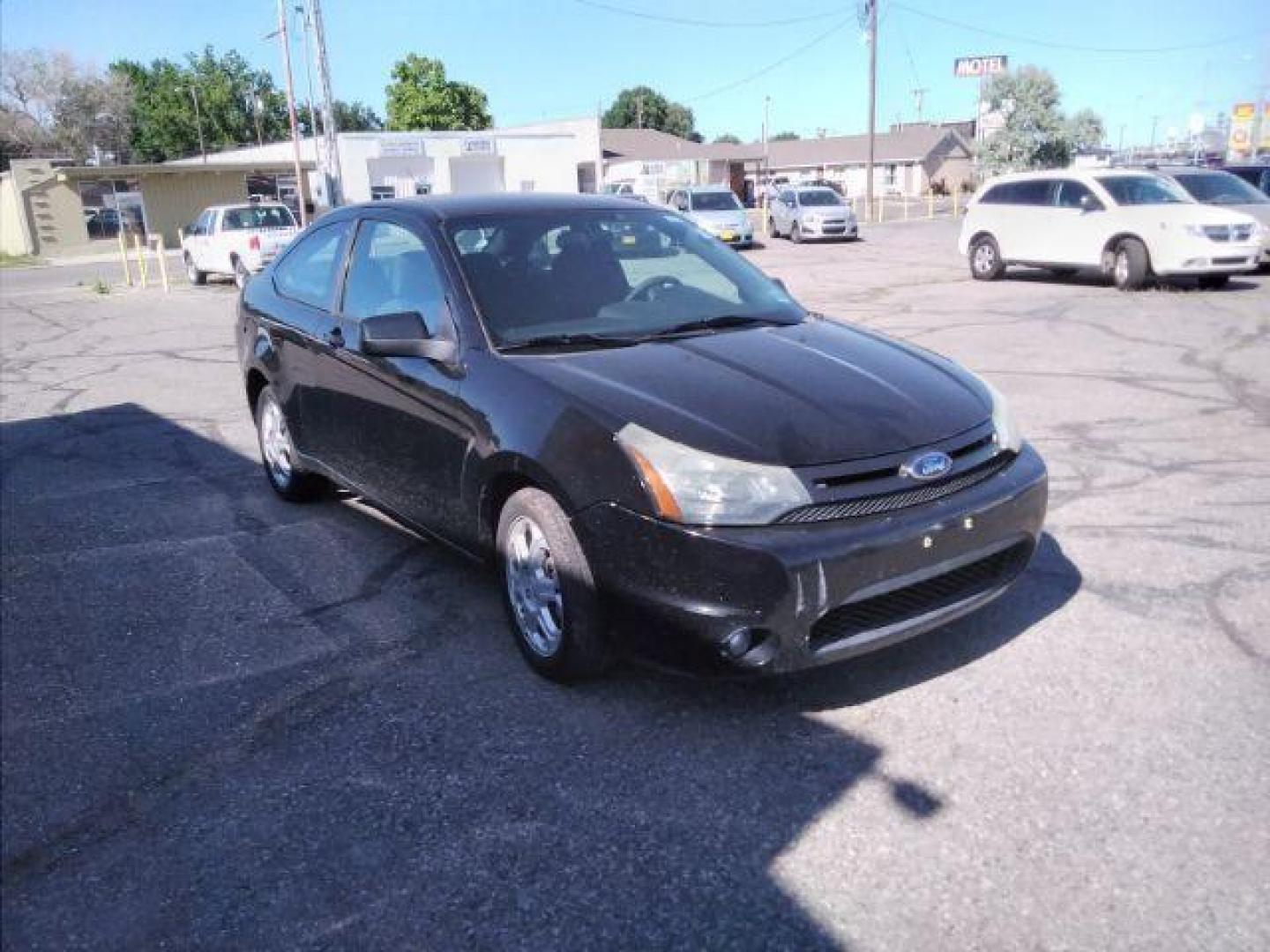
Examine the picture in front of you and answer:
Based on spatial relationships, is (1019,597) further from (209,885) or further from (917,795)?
(209,885)

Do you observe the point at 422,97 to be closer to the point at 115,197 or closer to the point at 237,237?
the point at 115,197

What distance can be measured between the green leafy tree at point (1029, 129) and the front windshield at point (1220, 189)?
51.4 meters

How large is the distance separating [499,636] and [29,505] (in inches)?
147

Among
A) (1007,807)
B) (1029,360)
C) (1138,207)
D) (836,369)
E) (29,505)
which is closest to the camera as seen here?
(1007,807)

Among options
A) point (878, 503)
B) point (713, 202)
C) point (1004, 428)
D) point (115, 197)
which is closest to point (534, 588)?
point (878, 503)

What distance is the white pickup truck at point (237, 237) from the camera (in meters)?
21.4

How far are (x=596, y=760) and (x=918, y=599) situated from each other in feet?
3.66

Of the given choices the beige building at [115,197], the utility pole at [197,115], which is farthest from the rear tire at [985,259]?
the utility pole at [197,115]

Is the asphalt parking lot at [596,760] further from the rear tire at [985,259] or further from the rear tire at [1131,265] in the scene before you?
the rear tire at [985,259]

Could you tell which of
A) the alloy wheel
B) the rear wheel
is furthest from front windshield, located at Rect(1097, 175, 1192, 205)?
the rear wheel

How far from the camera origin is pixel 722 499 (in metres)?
2.98

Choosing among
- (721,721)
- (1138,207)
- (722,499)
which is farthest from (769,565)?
(1138,207)

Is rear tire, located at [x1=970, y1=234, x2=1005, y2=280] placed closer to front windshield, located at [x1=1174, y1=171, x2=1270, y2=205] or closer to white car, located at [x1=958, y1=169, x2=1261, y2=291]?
white car, located at [x1=958, y1=169, x2=1261, y2=291]

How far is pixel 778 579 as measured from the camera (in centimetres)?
289
